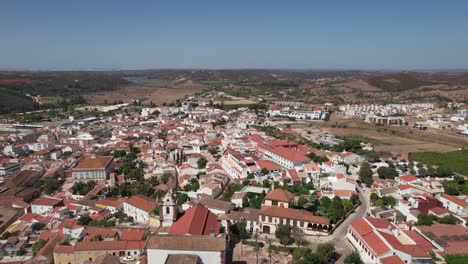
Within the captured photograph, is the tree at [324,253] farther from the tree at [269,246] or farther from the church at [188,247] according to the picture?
the church at [188,247]

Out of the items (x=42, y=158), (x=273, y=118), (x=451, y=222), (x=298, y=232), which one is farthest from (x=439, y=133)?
(x=42, y=158)

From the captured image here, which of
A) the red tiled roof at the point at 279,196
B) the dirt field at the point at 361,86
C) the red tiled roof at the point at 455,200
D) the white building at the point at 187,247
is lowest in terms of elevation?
the red tiled roof at the point at 455,200

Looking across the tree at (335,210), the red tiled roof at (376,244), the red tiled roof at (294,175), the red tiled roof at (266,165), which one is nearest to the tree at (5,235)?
the red tiled roof at (266,165)

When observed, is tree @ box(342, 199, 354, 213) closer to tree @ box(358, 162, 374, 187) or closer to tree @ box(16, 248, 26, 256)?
tree @ box(358, 162, 374, 187)

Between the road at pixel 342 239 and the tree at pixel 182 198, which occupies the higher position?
the tree at pixel 182 198

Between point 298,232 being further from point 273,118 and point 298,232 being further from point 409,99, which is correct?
point 409,99

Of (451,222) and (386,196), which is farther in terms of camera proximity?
(386,196)
